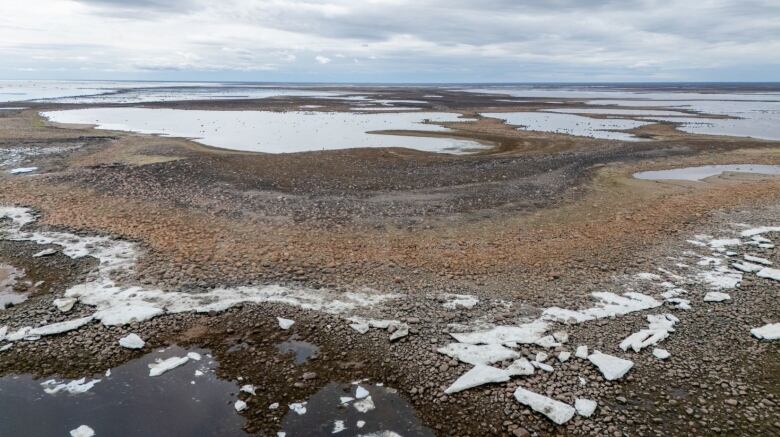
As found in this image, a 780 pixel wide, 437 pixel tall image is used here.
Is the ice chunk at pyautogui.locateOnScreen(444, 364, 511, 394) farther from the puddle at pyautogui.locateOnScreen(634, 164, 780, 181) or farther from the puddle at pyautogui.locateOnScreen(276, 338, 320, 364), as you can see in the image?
the puddle at pyautogui.locateOnScreen(634, 164, 780, 181)

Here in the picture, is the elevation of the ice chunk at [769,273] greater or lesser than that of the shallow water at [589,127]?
lesser

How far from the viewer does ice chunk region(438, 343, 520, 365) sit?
343 inches

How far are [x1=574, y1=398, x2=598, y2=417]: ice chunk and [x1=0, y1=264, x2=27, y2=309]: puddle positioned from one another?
11.8 metres

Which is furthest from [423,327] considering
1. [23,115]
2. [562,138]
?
[23,115]

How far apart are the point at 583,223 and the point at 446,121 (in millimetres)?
39920

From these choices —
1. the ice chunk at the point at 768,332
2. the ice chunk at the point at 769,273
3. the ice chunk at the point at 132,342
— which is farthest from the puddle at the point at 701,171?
the ice chunk at the point at 132,342

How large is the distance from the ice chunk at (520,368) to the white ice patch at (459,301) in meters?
2.18

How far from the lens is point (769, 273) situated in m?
12.2

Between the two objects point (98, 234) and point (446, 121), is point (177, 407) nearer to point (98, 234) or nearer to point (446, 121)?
point (98, 234)

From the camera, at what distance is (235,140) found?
120ft

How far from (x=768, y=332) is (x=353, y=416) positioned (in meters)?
8.57

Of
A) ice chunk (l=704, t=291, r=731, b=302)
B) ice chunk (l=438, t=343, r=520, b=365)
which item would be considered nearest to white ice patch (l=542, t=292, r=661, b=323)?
ice chunk (l=704, t=291, r=731, b=302)

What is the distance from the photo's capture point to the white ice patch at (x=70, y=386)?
25.9 ft

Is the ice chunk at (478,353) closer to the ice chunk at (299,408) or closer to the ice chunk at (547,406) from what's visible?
the ice chunk at (547,406)
